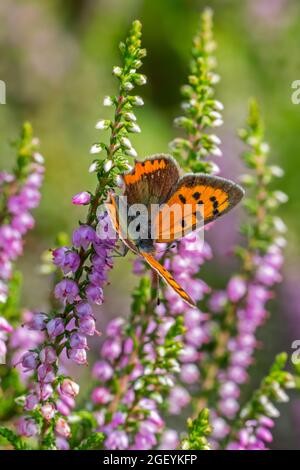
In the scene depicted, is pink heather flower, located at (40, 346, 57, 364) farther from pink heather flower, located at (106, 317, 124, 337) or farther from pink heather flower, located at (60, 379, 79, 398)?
pink heather flower, located at (106, 317, 124, 337)

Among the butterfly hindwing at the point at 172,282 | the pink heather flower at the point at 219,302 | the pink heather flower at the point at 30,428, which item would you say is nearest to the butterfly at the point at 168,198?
the butterfly hindwing at the point at 172,282

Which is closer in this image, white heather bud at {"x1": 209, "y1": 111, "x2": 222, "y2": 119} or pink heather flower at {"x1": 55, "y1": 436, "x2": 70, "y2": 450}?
pink heather flower at {"x1": 55, "y1": 436, "x2": 70, "y2": 450}

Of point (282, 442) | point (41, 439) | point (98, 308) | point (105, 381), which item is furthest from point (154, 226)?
point (98, 308)

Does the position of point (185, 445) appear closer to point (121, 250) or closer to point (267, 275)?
point (121, 250)

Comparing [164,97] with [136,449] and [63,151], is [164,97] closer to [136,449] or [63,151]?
[63,151]

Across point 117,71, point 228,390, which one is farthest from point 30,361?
point 228,390

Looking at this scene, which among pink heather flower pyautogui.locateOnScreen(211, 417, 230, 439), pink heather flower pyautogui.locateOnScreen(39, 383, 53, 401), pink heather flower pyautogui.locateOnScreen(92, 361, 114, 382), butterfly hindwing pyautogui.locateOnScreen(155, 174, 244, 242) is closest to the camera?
pink heather flower pyautogui.locateOnScreen(39, 383, 53, 401)

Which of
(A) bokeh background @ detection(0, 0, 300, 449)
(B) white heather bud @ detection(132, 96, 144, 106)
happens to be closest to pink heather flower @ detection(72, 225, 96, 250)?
(B) white heather bud @ detection(132, 96, 144, 106)

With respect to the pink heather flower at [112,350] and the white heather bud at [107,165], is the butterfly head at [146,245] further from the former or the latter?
the white heather bud at [107,165]
